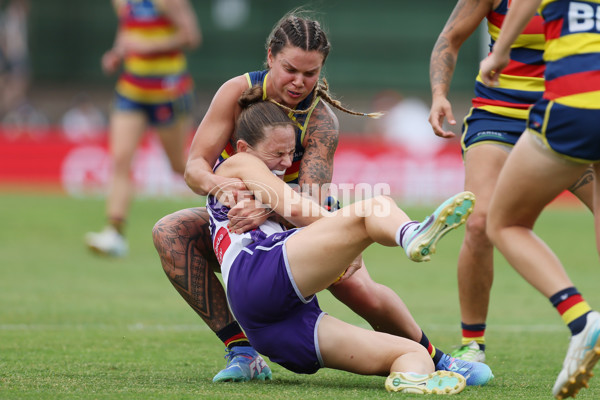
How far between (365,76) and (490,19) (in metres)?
23.9

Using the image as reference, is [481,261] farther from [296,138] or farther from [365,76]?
[365,76]

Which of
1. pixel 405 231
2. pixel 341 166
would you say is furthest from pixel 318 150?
pixel 341 166

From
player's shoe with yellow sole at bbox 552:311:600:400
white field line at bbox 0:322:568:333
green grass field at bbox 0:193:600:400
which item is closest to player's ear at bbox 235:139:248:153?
green grass field at bbox 0:193:600:400

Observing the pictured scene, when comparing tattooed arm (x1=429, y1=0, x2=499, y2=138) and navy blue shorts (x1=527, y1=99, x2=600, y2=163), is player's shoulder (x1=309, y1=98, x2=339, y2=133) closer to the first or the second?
tattooed arm (x1=429, y1=0, x2=499, y2=138)

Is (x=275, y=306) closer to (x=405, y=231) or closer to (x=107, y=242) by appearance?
(x=405, y=231)

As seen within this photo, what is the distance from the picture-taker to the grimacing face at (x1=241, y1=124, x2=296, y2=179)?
470 cm

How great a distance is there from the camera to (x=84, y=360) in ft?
17.0

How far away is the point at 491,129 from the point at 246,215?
1.55 m

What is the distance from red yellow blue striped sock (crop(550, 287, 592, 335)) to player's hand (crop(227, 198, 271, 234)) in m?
1.44

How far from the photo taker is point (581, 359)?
3.65 m

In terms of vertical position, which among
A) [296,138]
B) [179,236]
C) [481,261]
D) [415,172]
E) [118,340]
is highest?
[296,138]

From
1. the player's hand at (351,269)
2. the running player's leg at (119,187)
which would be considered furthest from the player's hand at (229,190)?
the running player's leg at (119,187)

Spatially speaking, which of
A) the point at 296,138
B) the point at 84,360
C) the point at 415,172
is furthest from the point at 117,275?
the point at 415,172

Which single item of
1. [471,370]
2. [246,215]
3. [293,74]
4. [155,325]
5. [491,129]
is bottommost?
[155,325]
